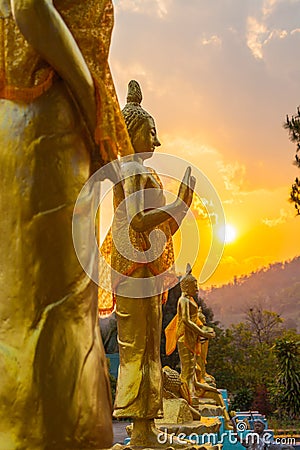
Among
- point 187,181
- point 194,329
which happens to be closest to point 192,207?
point 187,181

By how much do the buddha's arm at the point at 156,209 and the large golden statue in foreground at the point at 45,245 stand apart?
85 cm

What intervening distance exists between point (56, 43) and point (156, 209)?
1.22m

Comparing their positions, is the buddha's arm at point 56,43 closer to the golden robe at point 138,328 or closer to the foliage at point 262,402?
the golden robe at point 138,328

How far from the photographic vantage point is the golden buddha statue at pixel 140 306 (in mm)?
3506

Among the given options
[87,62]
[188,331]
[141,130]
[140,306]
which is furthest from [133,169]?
[188,331]

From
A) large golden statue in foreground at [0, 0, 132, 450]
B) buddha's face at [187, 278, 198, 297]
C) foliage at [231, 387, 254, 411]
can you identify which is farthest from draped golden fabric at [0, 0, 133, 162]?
foliage at [231, 387, 254, 411]

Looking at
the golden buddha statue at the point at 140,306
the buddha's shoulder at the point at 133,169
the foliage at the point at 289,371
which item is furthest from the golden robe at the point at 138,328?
the foliage at the point at 289,371

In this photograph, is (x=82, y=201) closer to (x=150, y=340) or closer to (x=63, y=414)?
(x=63, y=414)

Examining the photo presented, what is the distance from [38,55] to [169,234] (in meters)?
1.79

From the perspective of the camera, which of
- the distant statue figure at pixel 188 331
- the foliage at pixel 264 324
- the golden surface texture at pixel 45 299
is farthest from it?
the foliage at pixel 264 324

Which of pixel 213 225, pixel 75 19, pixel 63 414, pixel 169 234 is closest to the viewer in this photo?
pixel 63 414

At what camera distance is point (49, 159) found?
6.55ft

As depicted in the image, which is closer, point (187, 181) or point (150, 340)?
point (187, 181)

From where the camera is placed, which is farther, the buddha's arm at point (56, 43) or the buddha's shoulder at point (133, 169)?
the buddha's shoulder at point (133, 169)
